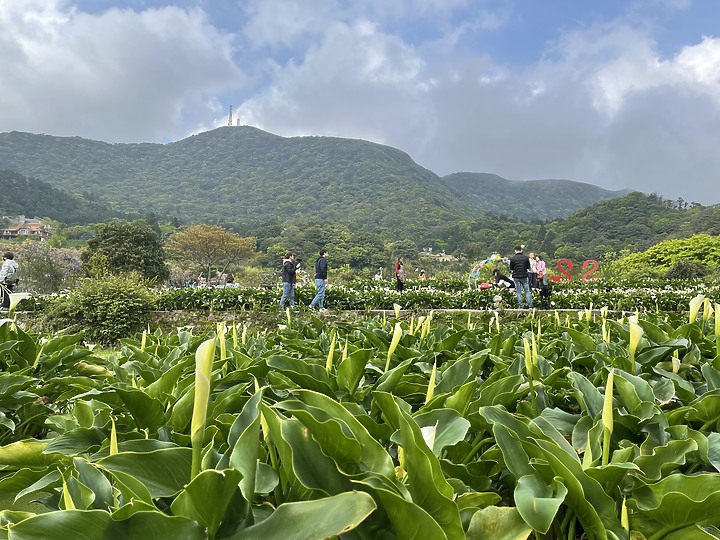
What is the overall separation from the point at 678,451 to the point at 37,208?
78.0 meters

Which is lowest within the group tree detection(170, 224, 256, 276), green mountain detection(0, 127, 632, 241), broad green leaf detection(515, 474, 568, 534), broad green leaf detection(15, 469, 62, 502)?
broad green leaf detection(15, 469, 62, 502)

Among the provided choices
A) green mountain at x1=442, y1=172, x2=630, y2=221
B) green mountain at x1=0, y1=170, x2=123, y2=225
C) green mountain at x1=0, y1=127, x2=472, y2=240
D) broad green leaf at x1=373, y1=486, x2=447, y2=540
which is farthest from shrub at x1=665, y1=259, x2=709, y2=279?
green mountain at x1=442, y1=172, x2=630, y2=221

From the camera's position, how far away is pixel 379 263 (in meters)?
51.6

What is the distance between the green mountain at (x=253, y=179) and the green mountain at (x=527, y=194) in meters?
1.37

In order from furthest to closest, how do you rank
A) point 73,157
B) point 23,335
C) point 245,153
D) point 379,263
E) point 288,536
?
point 245,153, point 73,157, point 379,263, point 23,335, point 288,536

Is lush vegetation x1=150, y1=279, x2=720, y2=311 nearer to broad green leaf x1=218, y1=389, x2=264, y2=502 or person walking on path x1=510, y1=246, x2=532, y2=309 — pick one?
person walking on path x1=510, y1=246, x2=532, y2=309

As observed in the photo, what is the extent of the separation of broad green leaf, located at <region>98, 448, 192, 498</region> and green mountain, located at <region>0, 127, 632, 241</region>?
69.3m

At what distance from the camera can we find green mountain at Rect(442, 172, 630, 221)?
429 ft

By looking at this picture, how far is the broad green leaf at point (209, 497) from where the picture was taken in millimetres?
711

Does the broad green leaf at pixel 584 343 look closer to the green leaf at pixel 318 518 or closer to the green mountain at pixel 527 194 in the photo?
the green leaf at pixel 318 518

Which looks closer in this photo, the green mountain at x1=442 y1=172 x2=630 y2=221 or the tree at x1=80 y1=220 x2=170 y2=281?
the tree at x1=80 y1=220 x2=170 y2=281

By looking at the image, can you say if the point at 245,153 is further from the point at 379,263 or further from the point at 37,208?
the point at 379,263

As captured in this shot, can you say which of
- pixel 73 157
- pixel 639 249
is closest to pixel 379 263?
pixel 639 249

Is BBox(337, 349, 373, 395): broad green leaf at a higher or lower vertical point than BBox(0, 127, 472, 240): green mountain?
lower
